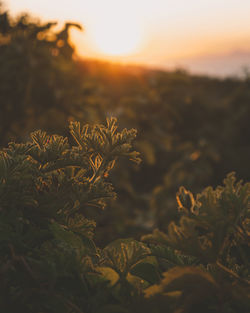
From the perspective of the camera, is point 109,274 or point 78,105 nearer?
point 109,274

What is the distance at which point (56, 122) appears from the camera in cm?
464

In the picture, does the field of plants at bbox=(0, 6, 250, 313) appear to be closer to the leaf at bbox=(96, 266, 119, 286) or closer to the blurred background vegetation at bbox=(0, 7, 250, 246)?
the leaf at bbox=(96, 266, 119, 286)

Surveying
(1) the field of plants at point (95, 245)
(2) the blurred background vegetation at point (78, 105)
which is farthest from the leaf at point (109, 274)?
(2) the blurred background vegetation at point (78, 105)

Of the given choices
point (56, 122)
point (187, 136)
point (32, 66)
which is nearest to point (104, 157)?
point (32, 66)

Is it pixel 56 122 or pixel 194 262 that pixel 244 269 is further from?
pixel 56 122

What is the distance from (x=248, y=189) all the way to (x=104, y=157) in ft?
1.26

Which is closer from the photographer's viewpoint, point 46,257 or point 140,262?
point 46,257

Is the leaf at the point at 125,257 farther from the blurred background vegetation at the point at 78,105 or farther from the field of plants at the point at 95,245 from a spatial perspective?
the blurred background vegetation at the point at 78,105

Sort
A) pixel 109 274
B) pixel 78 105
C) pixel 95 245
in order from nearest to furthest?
pixel 109 274, pixel 95 245, pixel 78 105

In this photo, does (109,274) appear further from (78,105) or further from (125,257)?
(78,105)

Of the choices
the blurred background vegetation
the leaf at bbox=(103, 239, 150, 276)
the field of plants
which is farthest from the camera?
the blurred background vegetation

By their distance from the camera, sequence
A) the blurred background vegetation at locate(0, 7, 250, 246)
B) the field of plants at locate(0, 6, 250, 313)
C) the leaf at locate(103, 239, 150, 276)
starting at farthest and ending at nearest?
1. the blurred background vegetation at locate(0, 7, 250, 246)
2. the leaf at locate(103, 239, 150, 276)
3. the field of plants at locate(0, 6, 250, 313)

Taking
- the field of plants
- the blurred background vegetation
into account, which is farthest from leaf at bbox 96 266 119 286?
the blurred background vegetation

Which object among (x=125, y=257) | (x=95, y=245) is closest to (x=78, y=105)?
(x=95, y=245)
